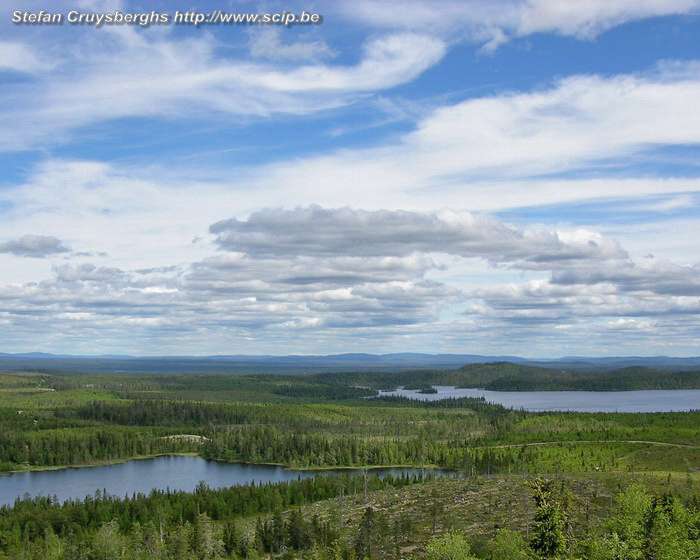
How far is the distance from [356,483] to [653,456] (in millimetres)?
86733

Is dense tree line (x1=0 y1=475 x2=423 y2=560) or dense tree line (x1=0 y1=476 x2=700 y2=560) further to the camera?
dense tree line (x1=0 y1=475 x2=423 y2=560)

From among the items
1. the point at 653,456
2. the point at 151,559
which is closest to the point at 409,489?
the point at 151,559

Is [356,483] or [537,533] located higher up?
[537,533]

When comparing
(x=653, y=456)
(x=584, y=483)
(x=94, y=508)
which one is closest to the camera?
(x=584, y=483)

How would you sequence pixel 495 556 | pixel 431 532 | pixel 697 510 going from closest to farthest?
Result: 1. pixel 495 556
2. pixel 697 510
3. pixel 431 532

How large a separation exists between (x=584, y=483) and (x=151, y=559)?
275ft

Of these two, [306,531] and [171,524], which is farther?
[171,524]

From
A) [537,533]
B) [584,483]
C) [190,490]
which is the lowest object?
[190,490]

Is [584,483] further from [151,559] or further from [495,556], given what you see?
[151,559]

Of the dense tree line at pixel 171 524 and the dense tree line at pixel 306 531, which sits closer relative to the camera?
the dense tree line at pixel 306 531

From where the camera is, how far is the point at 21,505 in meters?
159

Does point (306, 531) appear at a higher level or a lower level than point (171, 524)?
higher

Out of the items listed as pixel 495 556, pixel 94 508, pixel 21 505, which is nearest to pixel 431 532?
pixel 495 556

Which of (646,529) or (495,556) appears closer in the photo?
(646,529)
